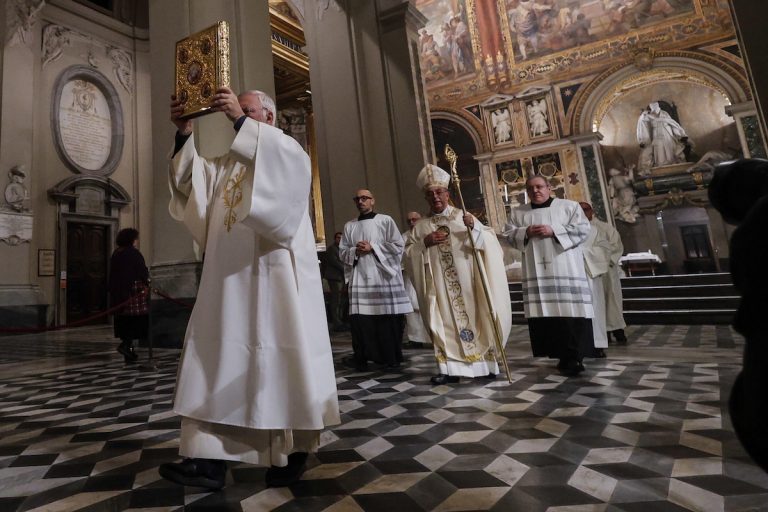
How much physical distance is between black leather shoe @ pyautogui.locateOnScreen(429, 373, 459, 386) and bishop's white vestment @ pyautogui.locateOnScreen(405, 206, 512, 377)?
1.7 inches

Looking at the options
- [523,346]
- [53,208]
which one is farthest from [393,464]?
[53,208]

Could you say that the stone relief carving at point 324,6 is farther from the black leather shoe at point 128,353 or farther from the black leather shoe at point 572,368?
the black leather shoe at point 572,368

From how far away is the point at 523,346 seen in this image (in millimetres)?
5559

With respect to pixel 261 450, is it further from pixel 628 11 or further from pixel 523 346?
pixel 628 11

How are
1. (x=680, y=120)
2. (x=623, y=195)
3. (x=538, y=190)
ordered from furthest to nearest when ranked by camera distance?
(x=623, y=195) → (x=680, y=120) → (x=538, y=190)

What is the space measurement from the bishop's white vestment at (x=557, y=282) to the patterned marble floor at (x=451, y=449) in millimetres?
270

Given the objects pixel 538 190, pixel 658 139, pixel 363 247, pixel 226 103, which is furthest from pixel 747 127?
pixel 226 103

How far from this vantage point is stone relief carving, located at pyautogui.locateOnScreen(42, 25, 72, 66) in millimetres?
12289

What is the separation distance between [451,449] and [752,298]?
162 cm

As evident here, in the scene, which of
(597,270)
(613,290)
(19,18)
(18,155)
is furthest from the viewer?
(19,18)

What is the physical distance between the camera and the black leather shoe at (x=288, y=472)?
69.1 inches

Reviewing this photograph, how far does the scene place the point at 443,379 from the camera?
3619 mm

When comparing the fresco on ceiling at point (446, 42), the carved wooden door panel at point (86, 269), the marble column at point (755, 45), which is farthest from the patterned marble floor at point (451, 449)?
the fresco on ceiling at point (446, 42)

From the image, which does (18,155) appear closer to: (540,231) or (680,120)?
(540,231)
